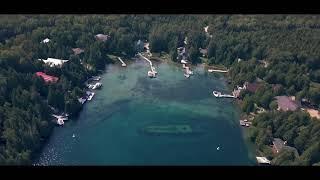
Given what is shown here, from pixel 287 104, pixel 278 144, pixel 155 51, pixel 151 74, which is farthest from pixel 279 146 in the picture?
pixel 155 51

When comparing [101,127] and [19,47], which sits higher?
[19,47]

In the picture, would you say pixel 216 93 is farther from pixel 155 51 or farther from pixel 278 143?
pixel 155 51

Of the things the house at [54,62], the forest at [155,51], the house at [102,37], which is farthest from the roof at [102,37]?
the house at [54,62]

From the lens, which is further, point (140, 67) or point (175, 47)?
point (175, 47)

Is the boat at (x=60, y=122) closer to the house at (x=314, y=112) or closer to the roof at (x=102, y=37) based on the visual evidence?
the roof at (x=102, y=37)

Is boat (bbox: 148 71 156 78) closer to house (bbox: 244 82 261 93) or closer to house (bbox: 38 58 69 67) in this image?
house (bbox: 38 58 69 67)

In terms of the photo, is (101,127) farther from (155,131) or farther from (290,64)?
(290,64)
